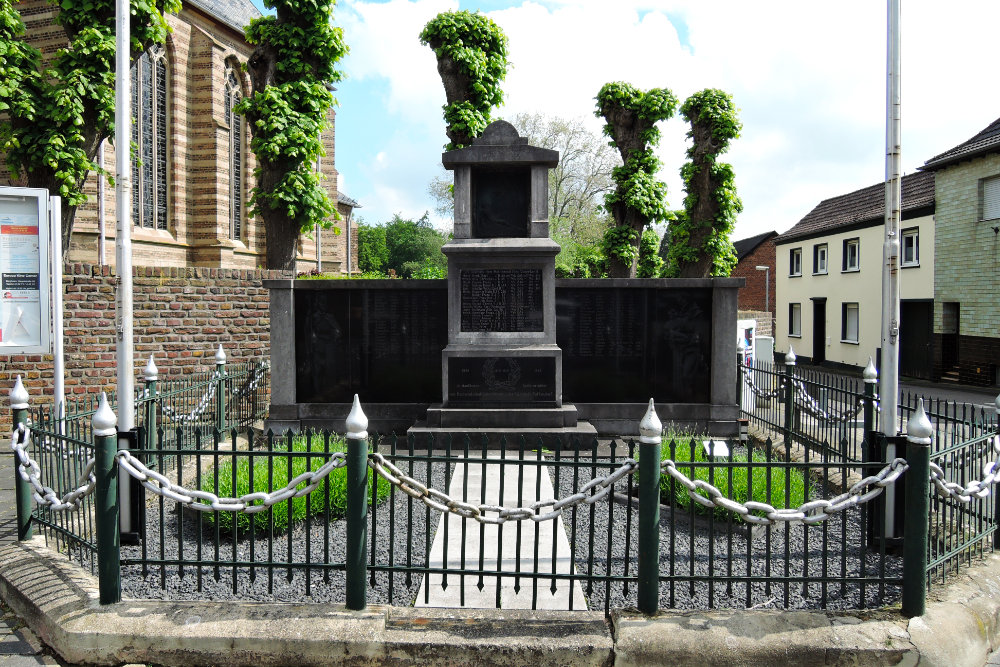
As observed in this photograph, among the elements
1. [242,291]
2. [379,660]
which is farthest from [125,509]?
[242,291]

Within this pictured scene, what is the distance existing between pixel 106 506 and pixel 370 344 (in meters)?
5.80

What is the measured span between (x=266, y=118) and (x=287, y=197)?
5.47 feet

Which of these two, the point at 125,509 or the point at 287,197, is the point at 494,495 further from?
the point at 287,197

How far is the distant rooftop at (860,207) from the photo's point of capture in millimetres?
23984

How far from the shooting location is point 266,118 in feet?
45.6

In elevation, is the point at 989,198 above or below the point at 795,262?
above

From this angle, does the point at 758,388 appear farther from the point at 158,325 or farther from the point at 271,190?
the point at 271,190

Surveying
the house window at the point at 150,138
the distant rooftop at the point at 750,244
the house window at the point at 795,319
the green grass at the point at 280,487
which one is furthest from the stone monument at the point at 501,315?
the distant rooftop at the point at 750,244

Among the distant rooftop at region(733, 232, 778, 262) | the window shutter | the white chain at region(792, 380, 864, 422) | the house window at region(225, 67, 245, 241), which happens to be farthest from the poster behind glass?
the distant rooftop at region(733, 232, 778, 262)

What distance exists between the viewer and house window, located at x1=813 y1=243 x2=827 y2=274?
30.2m

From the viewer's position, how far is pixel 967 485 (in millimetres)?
4445

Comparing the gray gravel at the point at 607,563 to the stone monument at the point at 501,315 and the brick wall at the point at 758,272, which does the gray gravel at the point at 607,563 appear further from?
the brick wall at the point at 758,272

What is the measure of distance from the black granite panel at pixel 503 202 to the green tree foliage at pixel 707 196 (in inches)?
518

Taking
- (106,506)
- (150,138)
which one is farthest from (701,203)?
(106,506)
